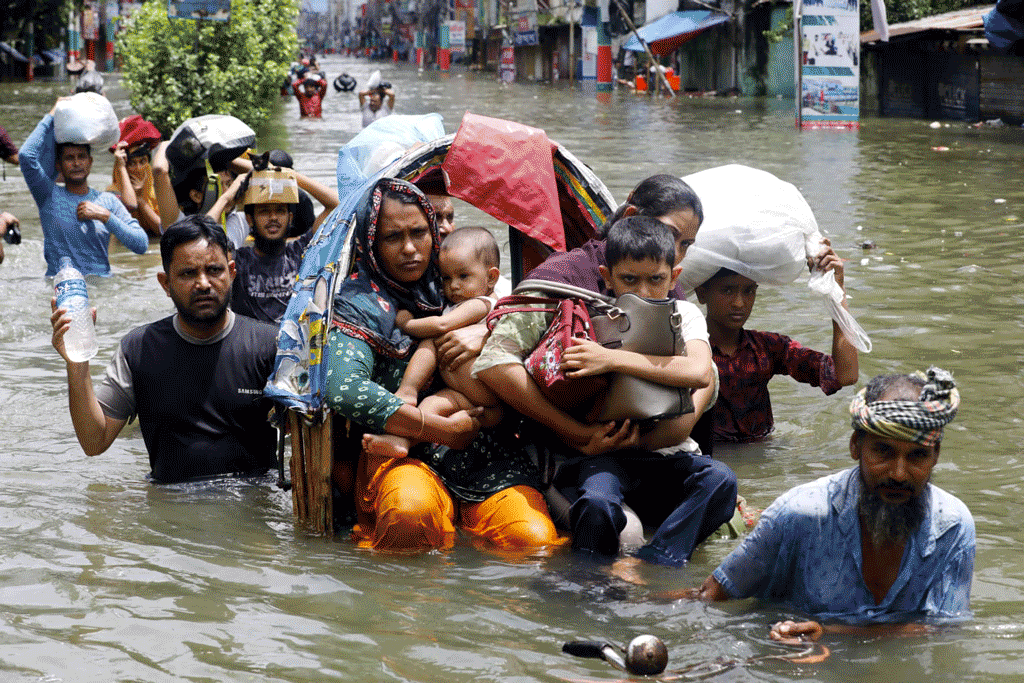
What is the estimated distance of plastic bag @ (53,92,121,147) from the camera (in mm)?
7637

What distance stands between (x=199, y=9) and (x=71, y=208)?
443 inches

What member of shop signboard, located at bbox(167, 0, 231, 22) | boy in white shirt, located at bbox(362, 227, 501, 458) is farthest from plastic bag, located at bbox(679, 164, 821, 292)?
shop signboard, located at bbox(167, 0, 231, 22)

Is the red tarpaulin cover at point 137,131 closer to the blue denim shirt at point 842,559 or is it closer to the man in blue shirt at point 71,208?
the man in blue shirt at point 71,208

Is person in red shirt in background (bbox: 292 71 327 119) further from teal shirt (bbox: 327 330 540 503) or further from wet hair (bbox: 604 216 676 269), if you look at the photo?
wet hair (bbox: 604 216 676 269)

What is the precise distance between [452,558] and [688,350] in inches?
44.4

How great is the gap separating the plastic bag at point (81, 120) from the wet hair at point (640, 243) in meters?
4.55

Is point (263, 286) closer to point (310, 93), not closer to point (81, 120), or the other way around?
point (81, 120)

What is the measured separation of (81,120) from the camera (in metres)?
7.65

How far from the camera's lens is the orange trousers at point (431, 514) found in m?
4.47

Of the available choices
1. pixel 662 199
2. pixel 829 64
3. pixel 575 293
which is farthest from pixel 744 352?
pixel 829 64

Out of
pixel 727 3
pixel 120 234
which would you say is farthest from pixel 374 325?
pixel 727 3

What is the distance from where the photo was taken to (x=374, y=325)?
471 cm

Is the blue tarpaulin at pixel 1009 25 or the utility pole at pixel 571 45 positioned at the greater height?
the utility pole at pixel 571 45

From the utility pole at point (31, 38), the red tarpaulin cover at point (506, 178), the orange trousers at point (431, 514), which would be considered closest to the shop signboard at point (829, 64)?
the red tarpaulin cover at point (506, 178)
